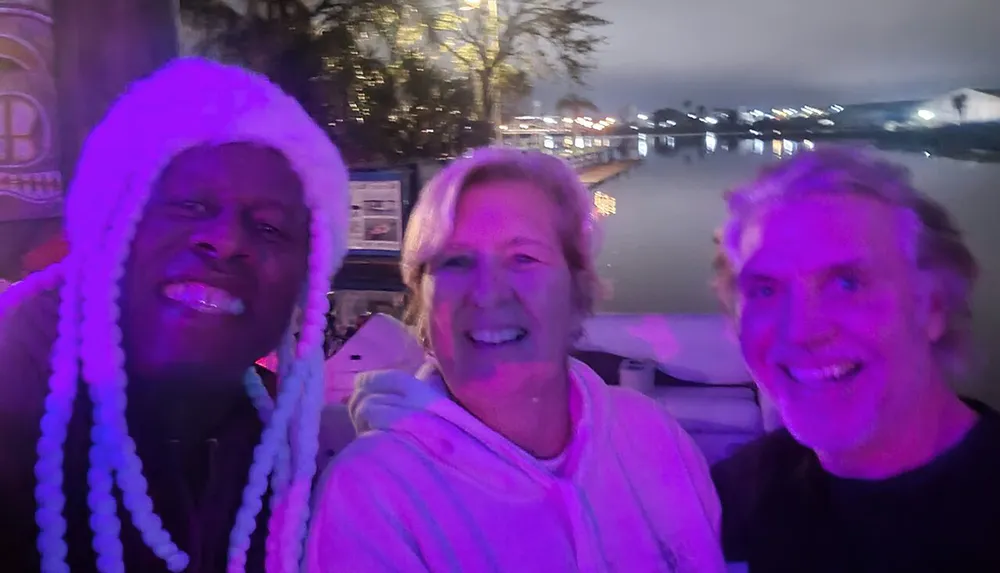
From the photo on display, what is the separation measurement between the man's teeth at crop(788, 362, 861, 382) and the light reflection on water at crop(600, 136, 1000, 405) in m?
0.16

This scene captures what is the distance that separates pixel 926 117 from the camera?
1035mm

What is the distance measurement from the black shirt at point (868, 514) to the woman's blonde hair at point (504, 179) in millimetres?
355

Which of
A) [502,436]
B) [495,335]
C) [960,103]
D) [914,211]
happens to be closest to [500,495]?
[502,436]

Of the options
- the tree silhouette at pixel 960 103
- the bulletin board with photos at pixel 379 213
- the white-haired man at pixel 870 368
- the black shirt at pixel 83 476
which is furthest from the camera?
the bulletin board with photos at pixel 379 213

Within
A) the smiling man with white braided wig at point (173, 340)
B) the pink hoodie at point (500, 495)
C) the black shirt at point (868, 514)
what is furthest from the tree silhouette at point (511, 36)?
the black shirt at point (868, 514)

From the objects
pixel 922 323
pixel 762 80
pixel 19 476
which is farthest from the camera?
pixel 762 80

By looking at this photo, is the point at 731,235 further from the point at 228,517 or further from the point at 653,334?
the point at 228,517

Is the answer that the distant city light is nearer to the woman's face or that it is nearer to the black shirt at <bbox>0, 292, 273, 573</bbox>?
the woman's face

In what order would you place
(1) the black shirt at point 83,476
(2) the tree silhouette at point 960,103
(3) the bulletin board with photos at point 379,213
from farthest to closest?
1. (3) the bulletin board with photos at point 379,213
2. (2) the tree silhouette at point 960,103
3. (1) the black shirt at point 83,476

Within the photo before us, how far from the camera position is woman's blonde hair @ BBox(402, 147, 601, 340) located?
991 mm

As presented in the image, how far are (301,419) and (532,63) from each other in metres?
0.66

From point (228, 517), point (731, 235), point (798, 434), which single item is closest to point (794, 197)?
point (731, 235)

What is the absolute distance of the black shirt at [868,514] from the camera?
2.96 ft

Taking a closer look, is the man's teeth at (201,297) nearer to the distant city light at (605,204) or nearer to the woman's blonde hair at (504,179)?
the woman's blonde hair at (504,179)
